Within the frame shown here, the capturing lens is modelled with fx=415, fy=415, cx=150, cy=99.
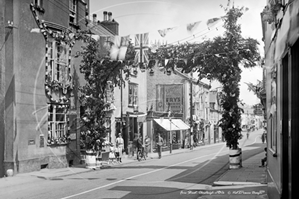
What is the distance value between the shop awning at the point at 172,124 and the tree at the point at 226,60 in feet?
72.0

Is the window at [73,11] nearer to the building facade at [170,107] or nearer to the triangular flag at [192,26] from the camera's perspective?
the triangular flag at [192,26]

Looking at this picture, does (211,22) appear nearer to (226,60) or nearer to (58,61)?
(226,60)

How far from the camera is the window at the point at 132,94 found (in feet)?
117

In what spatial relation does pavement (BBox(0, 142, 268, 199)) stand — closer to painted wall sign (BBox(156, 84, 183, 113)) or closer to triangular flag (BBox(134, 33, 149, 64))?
triangular flag (BBox(134, 33, 149, 64))

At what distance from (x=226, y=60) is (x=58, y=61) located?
887 centimetres

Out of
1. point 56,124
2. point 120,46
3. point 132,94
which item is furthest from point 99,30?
point 120,46

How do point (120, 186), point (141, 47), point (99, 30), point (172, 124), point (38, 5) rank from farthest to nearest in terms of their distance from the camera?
point (172, 124), point (99, 30), point (38, 5), point (141, 47), point (120, 186)

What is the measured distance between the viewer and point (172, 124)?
151 ft

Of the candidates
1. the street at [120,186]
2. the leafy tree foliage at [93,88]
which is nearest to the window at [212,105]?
the leafy tree foliage at [93,88]

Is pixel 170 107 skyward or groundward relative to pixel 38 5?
groundward

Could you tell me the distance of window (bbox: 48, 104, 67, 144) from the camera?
70.5 feet

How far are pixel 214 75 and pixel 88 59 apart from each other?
7071 mm

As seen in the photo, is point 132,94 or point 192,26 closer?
point 192,26

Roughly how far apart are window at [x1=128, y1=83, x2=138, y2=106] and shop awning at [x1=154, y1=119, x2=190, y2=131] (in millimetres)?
5631
